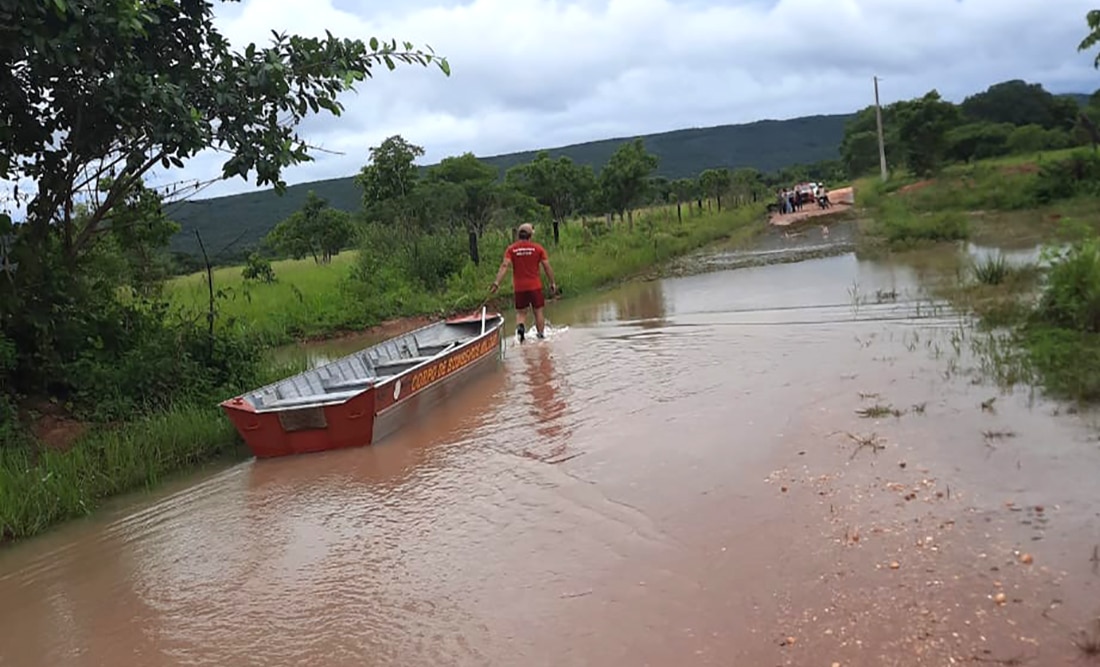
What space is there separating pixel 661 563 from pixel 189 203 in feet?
22.7

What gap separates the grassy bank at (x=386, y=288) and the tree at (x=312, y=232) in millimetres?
19220

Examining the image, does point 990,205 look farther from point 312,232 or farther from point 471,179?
point 312,232

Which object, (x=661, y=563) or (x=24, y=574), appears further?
(x=24, y=574)

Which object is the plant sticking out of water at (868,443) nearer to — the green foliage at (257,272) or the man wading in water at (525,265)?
the man wading in water at (525,265)

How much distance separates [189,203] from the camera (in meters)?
9.51

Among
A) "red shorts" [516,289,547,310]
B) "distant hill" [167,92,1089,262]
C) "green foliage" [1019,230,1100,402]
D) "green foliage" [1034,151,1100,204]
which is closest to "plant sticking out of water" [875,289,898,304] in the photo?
"green foliage" [1019,230,1100,402]

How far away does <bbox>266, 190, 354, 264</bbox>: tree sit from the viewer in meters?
42.3

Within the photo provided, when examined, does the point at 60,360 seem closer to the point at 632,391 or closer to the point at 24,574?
the point at 24,574

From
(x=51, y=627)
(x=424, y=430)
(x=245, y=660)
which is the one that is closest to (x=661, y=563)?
(x=245, y=660)

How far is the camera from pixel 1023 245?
60.8ft

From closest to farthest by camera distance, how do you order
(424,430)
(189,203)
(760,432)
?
1. (760,432)
2. (424,430)
3. (189,203)

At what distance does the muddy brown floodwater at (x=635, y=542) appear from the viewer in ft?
13.5

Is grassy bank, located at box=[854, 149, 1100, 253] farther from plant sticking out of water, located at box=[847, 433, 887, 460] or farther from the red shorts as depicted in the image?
plant sticking out of water, located at box=[847, 433, 887, 460]

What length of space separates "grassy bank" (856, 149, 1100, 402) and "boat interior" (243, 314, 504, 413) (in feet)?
18.7
